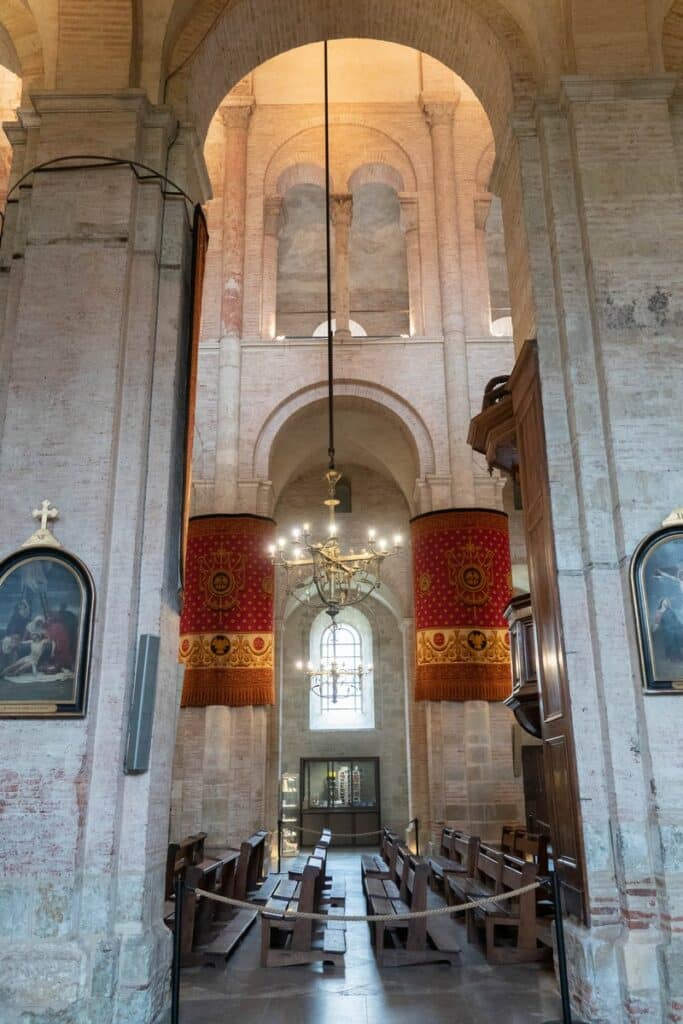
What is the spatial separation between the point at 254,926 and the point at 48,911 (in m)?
3.80

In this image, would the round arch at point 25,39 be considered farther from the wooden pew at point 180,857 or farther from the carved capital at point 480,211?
the carved capital at point 480,211

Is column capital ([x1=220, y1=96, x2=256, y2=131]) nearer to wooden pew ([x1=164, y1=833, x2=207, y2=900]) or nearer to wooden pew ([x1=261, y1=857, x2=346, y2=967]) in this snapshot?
wooden pew ([x1=164, y1=833, x2=207, y2=900])

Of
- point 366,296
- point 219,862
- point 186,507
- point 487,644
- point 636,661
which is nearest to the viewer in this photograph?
point 636,661

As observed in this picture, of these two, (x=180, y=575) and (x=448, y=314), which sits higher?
(x=448, y=314)

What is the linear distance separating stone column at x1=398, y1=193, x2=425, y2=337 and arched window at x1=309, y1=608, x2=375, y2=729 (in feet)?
25.2

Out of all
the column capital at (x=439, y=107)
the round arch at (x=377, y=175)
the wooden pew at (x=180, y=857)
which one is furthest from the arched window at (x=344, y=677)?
the column capital at (x=439, y=107)

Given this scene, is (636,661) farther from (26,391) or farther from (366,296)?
(366,296)

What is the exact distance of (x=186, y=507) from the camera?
6723 mm

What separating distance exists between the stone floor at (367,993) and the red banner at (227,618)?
6270mm

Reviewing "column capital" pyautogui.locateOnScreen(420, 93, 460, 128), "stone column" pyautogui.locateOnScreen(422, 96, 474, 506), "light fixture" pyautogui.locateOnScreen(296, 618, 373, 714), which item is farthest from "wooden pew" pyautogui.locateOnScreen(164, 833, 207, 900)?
"column capital" pyautogui.locateOnScreen(420, 93, 460, 128)

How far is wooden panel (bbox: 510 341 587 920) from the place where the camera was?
579 centimetres

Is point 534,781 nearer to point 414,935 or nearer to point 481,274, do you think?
point 481,274

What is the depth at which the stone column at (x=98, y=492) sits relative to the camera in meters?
5.28

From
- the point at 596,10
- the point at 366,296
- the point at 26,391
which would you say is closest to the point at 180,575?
the point at 26,391
